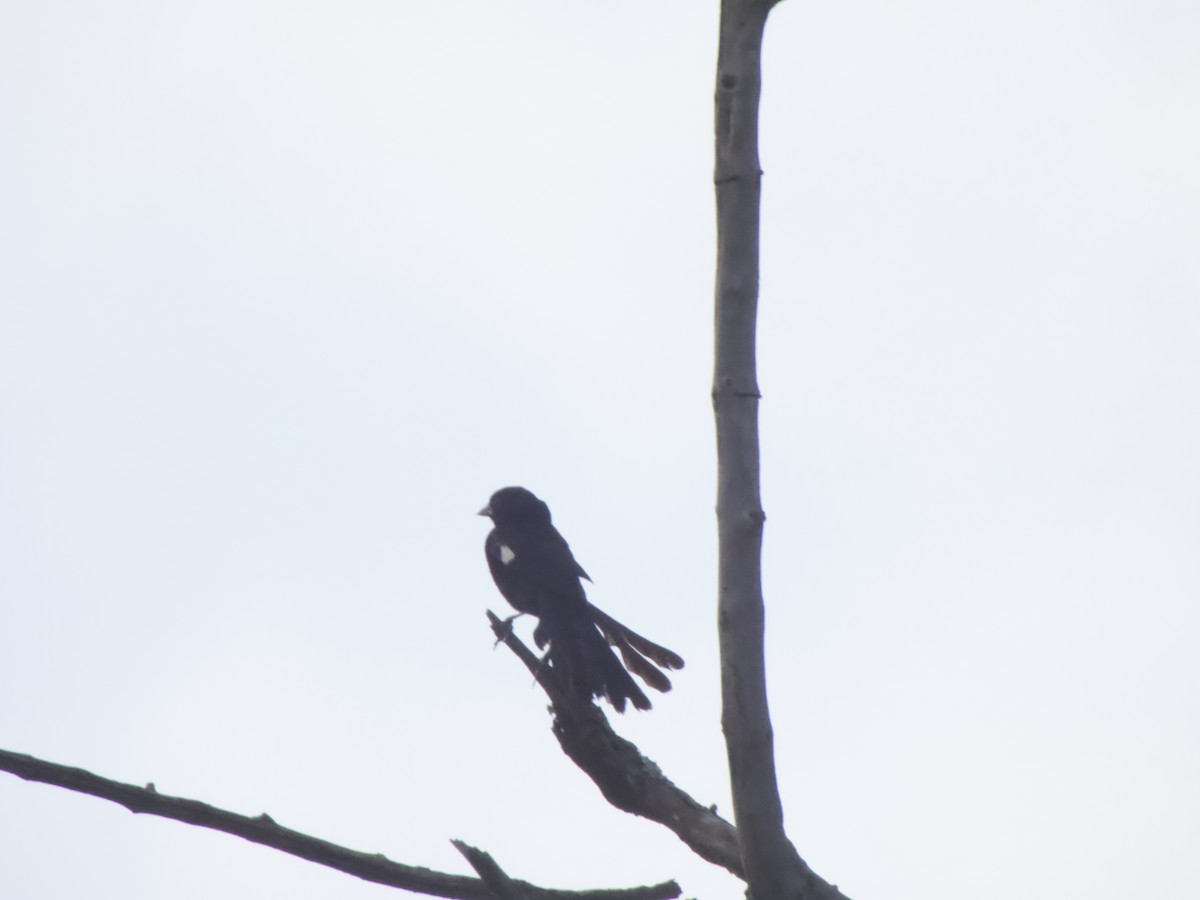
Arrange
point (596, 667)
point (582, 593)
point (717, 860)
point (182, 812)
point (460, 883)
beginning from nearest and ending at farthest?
point (182, 812) < point (460, 883) < point (717, 860) < point (596, 667) < point (582, 593)

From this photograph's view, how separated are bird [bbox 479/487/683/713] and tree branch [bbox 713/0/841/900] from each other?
72.8 inches

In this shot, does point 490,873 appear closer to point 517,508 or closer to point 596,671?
point 596,671

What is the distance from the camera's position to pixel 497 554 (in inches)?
298

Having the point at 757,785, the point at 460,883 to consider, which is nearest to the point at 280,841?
the point at 460,883

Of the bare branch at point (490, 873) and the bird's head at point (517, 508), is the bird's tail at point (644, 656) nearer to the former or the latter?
the bird's head at point (517, 508)

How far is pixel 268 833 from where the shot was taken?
10.6 ft

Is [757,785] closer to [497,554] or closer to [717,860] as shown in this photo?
[717,860]

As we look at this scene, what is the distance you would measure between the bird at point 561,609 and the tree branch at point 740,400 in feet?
6.07

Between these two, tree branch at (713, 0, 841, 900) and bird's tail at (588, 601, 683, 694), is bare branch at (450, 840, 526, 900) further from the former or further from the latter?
bird's tail at (588, 601, 683, 694)

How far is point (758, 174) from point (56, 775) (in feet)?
6.83

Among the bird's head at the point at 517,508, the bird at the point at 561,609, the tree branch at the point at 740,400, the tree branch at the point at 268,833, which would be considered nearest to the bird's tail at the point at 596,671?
the bird at the point at 561,609

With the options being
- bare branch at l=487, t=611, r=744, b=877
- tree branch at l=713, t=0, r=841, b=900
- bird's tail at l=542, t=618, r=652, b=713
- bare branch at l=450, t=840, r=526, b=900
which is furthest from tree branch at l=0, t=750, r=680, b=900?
bird's tail at l=542, t=618, r=652, b=713

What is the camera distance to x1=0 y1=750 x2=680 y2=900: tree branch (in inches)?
121

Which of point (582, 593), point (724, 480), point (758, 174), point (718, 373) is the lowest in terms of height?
point (724, 480)
